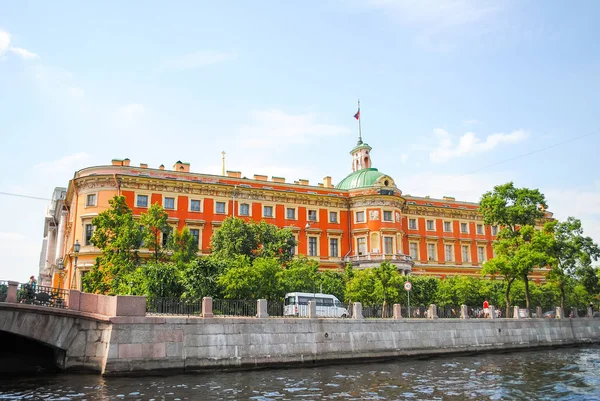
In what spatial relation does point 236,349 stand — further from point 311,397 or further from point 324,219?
point 324,219

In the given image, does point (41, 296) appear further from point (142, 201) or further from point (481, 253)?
point (481, 253)

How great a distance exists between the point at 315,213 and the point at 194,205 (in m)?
13.2

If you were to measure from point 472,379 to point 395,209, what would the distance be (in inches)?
1453

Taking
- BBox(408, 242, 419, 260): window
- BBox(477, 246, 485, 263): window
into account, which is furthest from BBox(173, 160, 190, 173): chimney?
BBox(477, 246, 485, 263): window

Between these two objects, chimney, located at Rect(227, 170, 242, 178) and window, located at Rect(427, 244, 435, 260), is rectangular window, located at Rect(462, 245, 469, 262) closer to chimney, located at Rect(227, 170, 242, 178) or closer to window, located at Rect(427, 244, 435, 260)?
window, located at Rect(427, 244, 435, 260)

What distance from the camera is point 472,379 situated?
2144cm

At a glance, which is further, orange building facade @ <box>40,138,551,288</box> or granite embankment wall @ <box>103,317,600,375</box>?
orange building facade @ <box>40,138,551,288</box>

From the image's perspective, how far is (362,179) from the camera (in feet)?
204

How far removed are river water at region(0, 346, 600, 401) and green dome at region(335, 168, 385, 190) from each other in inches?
1438

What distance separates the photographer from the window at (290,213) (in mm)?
54812

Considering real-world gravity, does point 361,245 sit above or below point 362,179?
below

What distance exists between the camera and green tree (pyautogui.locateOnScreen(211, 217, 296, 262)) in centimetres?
4278

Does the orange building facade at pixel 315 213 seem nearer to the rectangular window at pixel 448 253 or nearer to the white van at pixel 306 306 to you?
the rectangular window at pixel 448 253

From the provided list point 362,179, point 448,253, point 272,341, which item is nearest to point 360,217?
point 362,179
